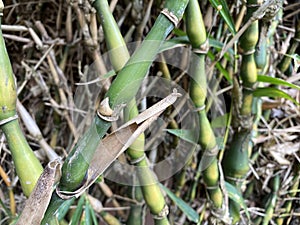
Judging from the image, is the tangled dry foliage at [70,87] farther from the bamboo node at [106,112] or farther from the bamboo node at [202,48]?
the bamboo node at [106,112]

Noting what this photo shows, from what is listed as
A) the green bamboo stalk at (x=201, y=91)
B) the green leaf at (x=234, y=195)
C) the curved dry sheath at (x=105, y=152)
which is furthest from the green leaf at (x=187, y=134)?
the curved dry sheath at (x=105, y=152)

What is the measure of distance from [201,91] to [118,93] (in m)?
0.22

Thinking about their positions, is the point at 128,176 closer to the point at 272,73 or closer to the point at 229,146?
the point at 229,146

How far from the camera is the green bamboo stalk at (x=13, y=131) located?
35cm

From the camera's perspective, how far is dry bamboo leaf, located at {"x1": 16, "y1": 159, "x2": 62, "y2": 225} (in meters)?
0.33

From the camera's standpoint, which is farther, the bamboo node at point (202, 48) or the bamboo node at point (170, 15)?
the bamboo node at point (202, 48)

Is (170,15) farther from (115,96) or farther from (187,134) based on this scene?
(187,134)

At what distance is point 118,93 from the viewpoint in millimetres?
336

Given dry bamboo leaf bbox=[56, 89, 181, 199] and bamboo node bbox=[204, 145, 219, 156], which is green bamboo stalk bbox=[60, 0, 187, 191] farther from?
bamboo node bbox=[204, 145, 219, 156]

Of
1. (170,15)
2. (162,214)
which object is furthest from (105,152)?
(162,214)

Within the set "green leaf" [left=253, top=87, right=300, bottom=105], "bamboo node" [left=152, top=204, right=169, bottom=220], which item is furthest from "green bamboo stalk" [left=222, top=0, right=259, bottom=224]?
"bamboo node" [left=152, top=204, right=169, bottom=220]

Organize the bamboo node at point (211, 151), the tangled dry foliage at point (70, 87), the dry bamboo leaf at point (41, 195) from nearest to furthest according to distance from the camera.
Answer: the dry bamboo leaf at point (41, 195), the bamboo node at point (211, 151), the tangled dry foliage at point (70, 87)

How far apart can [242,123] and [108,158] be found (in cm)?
35

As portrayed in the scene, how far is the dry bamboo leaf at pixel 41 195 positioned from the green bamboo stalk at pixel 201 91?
0.81ft
